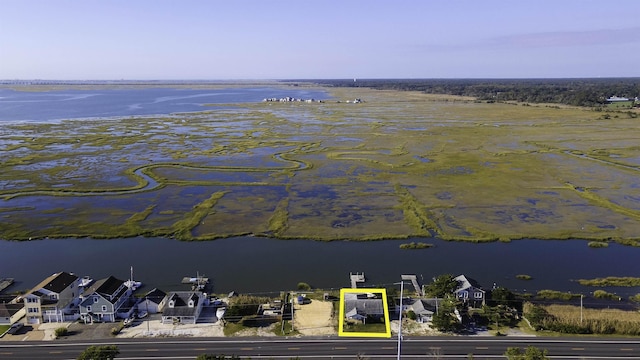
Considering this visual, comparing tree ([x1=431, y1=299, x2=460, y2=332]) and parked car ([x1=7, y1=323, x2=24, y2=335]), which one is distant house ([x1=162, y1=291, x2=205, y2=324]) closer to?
parked car ([x1=7, y1=323, x2=24, y2=335])

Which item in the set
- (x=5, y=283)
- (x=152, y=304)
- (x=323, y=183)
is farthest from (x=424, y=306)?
(x=323, y=183)

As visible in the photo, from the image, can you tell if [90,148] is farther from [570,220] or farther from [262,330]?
[570,220]

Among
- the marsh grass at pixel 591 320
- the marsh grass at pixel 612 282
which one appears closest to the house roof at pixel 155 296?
the marsh grass at pixel 591 320

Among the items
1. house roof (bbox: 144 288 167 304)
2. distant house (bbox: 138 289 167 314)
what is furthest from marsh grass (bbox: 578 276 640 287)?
house roof (bbox: 144 288 167 304)

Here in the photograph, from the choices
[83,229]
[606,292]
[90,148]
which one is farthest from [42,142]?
[606,292]

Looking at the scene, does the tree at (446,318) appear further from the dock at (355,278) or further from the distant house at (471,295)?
the dock at (355,278)

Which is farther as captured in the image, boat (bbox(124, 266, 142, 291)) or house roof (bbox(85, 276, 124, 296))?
boat (bbox(124, 266, 142, 291))

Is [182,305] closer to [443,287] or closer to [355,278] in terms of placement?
[355,278]
